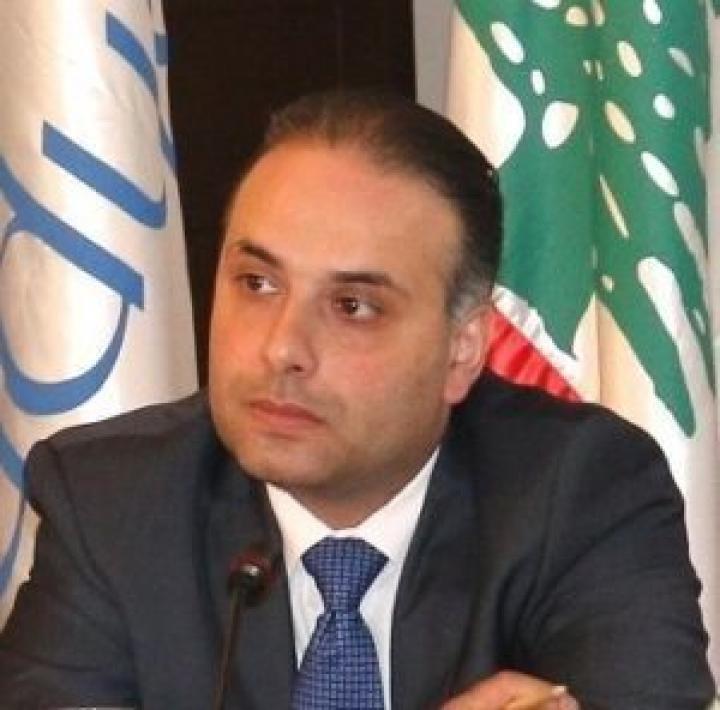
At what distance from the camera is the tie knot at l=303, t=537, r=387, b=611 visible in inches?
65.4

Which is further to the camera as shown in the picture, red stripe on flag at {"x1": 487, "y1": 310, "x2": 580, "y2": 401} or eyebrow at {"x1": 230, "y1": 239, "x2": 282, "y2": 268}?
red stripe on flag at {"x1": 487, "y1": 310, "x2": 580, "y2": 401}

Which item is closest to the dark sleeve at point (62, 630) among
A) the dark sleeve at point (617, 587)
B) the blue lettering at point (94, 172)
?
the dark sleeve at point (617, 587)

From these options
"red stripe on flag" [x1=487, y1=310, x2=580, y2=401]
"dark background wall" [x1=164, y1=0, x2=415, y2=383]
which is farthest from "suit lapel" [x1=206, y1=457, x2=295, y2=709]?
"dark background wall" [x1=164, y1=0, x2=415, y2=383]

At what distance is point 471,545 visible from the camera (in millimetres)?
1722

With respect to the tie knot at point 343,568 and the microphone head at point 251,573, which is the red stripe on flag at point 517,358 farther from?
the microphone head at point 251,573

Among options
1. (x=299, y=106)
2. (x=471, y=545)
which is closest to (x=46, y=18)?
(x=299, y=106)

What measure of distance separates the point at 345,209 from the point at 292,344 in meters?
0.13

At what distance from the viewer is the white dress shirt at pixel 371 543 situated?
1.69 metres

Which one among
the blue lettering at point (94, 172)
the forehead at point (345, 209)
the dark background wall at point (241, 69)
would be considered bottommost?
the forehead at point (345, 209)

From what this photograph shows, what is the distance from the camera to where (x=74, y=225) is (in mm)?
2135

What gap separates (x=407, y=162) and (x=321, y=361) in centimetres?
20

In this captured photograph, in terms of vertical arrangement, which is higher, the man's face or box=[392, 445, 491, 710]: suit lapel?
the man's face

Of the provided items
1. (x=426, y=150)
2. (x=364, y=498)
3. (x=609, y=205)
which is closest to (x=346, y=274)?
(x=426, y=150)

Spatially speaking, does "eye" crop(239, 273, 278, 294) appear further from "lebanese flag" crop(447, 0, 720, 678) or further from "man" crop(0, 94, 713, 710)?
"lebanese flag" crop(447, 0, 720, 678)
